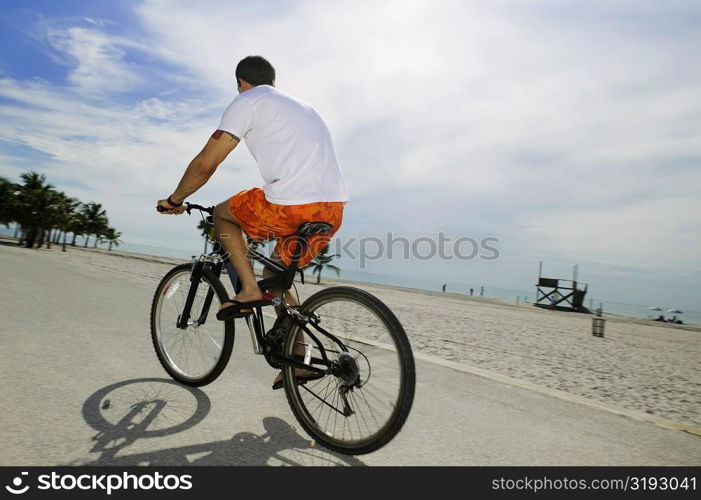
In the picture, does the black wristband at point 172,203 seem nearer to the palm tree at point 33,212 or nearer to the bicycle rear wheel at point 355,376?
the bicycle rear wheel at point 355,376

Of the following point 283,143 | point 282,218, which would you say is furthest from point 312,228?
point 283,143

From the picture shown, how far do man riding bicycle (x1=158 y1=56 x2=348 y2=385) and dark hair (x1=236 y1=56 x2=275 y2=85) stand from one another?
2.7 inches

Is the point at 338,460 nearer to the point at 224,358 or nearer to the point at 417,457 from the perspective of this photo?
the point at 417,457

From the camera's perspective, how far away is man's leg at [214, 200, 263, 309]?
321cm

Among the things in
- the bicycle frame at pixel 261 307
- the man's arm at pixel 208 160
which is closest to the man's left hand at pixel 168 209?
the bicycle frame at pixel 261 307

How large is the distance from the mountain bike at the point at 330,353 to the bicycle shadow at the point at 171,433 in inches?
6.5

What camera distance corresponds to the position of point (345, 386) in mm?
2867

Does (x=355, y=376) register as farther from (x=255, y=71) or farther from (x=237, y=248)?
(x=255, y=71)

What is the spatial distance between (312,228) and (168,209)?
121cm

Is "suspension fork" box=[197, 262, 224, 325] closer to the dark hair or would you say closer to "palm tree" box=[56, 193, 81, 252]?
the dark hair

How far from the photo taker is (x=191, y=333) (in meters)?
3.87

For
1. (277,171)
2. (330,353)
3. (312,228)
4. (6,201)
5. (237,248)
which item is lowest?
(330,353)
